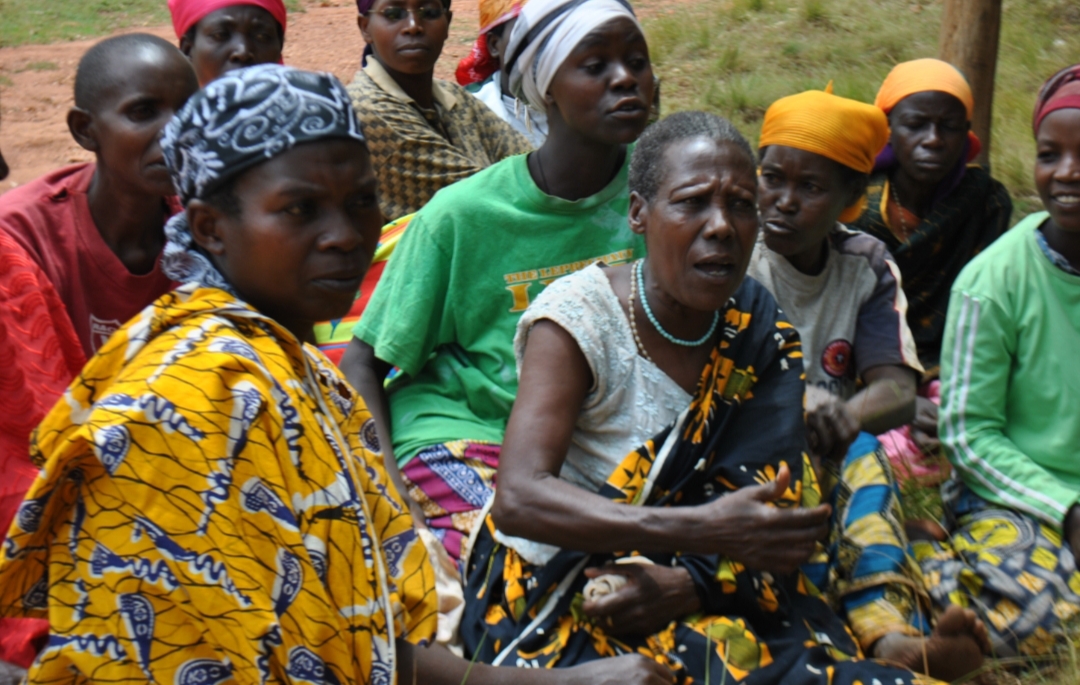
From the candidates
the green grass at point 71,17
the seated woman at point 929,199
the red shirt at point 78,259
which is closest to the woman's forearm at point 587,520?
the red shirt at point 78,259

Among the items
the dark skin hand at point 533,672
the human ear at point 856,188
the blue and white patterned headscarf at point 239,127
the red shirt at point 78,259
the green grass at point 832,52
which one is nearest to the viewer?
the blue and white patterned headscarf at point 239,127

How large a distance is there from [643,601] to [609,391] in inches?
19.5

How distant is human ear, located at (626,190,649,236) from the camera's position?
8.71 ft

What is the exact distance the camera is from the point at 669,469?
245 cm

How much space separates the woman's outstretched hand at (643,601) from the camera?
7.47 feet

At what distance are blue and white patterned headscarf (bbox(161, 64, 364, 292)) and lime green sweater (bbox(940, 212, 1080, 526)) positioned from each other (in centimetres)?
202

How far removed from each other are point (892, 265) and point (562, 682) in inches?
68.2

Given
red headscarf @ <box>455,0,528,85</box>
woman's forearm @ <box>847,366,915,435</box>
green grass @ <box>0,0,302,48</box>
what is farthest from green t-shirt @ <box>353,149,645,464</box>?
green grass @ <box>0,0,302,48</box>

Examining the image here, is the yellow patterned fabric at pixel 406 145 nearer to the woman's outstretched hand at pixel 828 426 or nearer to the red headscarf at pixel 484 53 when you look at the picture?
the red headscarf at pixel 484 53

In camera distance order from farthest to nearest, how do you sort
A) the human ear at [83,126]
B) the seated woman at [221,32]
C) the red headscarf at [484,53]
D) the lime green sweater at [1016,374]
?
1. the red headscarf at [484,53]
2. the seated woman at [221,32]
3. the lime green sweater at [1016,374]
4. the human ear at [83,126]

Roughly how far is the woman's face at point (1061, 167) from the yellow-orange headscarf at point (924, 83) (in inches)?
37.9

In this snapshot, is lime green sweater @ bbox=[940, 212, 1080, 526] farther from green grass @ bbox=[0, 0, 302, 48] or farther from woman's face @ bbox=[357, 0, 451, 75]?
green grass @ bbox=[0, 0, 302, 48]

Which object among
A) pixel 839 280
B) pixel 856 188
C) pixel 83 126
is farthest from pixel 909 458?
pixel 83 126

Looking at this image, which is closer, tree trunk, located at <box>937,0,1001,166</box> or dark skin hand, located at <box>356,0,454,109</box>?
dark skin hand, located at <box>356,0,454,109</box>
